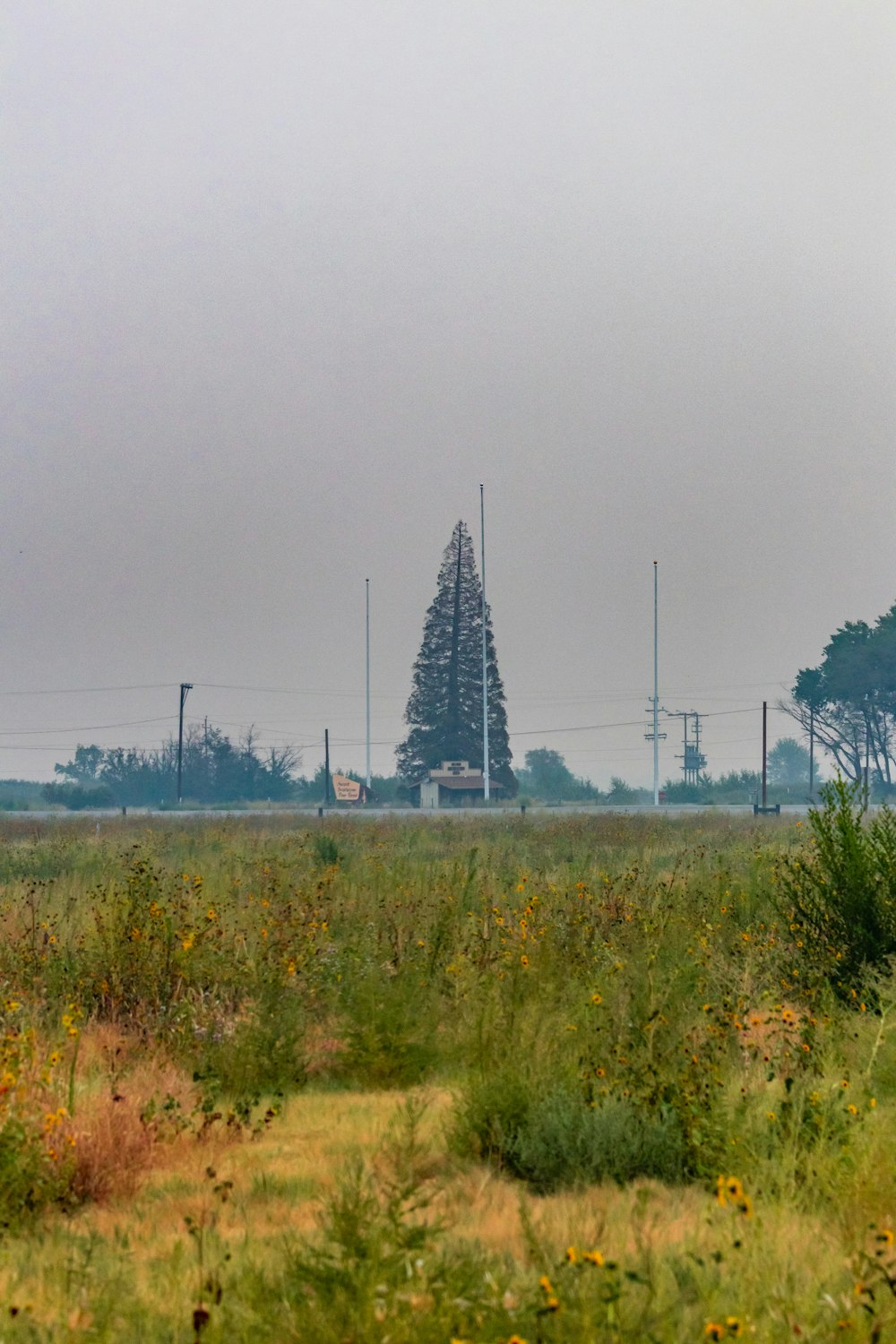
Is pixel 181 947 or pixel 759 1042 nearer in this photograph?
pixel 759 1042

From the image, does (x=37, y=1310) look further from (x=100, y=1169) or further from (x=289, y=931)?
(x=289, y=931)

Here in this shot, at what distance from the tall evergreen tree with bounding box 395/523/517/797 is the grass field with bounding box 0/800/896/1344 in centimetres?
6366

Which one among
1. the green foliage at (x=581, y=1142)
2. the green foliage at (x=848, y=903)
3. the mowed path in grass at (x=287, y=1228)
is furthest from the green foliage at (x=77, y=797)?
the green foliage at (x=581, y=1142)

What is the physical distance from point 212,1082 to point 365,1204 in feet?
9.70

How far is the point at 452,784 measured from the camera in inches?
2832

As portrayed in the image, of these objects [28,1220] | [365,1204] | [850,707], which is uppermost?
[850,707]

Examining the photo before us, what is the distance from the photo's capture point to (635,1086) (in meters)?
5.67

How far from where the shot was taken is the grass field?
344 centimetres

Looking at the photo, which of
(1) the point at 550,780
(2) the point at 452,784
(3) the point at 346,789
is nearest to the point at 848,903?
(2) the point at 452,784

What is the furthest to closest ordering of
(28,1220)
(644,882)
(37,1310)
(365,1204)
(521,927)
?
(644,882), (521,927), (28,1220), (37,1310), (365,1204)

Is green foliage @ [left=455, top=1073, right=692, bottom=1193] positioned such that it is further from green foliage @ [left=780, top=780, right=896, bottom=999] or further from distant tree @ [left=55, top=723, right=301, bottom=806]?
distant tree @ [left=55, top=723, right=301, bottom=806]

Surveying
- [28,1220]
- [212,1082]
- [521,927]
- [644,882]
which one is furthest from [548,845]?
[28,1220]

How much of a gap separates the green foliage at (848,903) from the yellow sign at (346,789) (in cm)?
6354

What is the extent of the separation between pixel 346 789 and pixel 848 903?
2556 inches
